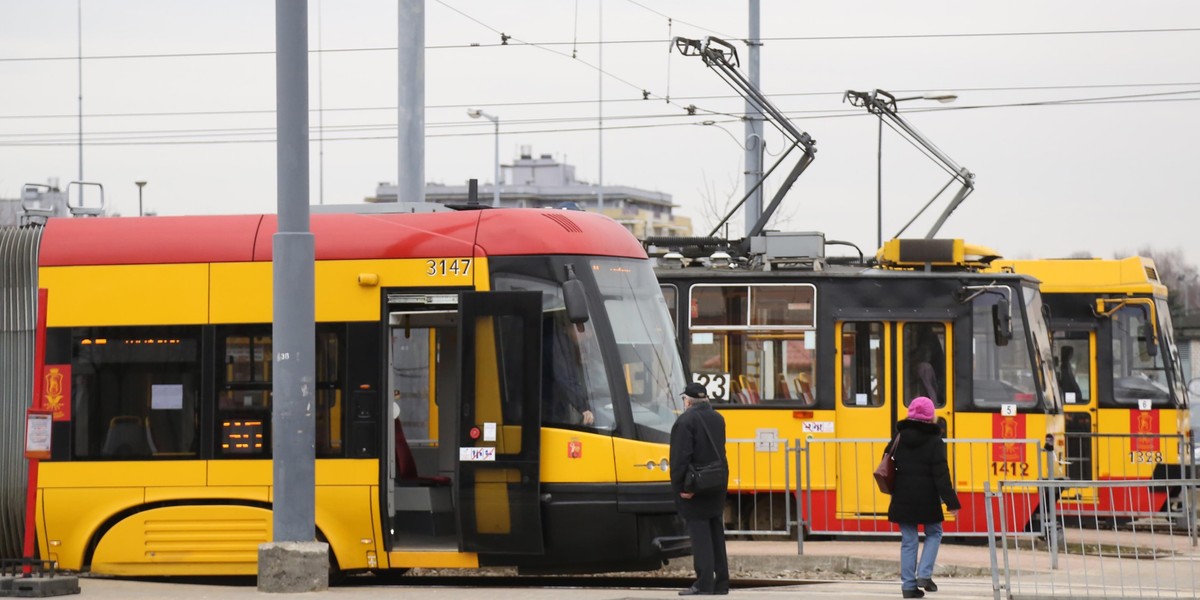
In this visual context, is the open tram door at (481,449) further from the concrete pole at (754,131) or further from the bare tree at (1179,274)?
the bare tree at (1179,274)

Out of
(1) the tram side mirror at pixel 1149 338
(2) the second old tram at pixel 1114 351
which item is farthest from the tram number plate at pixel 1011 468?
(1) the tram side mirror at pixel 1149 338

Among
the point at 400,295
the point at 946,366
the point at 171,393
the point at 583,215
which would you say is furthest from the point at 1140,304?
the point at 171,393

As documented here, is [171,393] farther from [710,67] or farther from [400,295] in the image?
[710,67]

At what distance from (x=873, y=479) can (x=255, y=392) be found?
681 centimetres

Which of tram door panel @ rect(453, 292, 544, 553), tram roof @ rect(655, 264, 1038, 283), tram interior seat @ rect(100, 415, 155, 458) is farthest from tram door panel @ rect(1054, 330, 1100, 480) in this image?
tram interior seat @ rect(100, 415, 155, 458)

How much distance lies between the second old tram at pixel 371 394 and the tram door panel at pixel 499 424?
17 millimetres

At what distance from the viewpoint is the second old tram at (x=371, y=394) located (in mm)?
13836

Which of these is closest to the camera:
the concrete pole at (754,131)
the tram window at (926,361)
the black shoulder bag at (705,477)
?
the black shoulder bag at (705,477)

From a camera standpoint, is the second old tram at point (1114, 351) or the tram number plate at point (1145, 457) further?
the second old tram at point (1114, 351)

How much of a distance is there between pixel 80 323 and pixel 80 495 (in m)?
1.46

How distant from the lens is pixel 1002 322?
58.2 ft

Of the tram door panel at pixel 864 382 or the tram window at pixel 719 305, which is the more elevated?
the tram window at pixel 719 305

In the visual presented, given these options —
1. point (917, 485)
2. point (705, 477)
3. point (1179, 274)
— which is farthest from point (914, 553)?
point (1179, 274)

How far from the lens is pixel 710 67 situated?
19.8m
